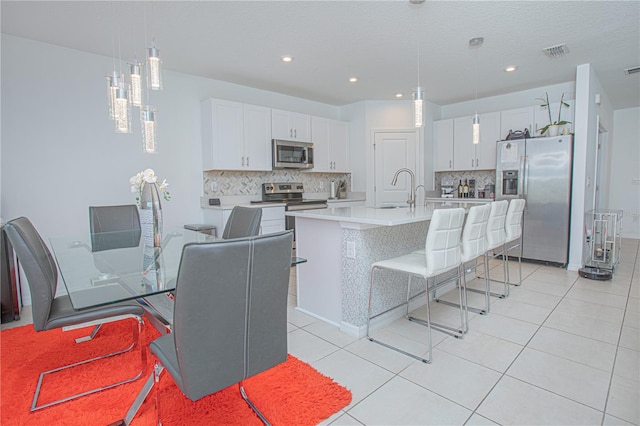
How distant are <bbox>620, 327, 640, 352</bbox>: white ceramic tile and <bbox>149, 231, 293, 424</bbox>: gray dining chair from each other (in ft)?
8.20

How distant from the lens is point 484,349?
2.29 metres

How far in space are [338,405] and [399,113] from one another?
16.4ft

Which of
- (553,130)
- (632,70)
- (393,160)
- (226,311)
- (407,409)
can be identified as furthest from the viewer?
(393,160)

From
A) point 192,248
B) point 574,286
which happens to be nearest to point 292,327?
point 192,248

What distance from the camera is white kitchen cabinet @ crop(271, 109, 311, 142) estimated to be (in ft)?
15.9

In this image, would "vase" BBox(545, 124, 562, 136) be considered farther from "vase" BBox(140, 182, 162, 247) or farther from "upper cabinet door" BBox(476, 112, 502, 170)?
"vase" BBox(140, 182, 162, 247)

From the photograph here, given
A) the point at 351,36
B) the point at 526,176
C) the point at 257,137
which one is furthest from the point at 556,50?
the point at 257,137

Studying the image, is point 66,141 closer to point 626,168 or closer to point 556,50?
point 556,50

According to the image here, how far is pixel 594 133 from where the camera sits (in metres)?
4.45

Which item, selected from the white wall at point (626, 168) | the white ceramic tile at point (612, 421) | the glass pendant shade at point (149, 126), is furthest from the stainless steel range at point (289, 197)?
the white wall at point (626, 168)

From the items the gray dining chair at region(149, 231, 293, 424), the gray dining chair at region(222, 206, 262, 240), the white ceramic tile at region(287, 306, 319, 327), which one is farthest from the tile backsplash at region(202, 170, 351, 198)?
the gray dining chair at region(149, 231, 293, 424)

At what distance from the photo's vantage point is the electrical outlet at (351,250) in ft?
8.11

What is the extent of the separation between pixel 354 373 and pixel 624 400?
4.59ft

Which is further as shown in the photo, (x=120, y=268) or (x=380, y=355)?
(x=380, y=355)
